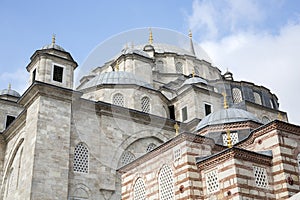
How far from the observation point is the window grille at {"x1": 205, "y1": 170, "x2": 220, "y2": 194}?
1169 cm

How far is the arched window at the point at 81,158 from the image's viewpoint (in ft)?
54.6

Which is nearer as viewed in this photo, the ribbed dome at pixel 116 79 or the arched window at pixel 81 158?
the arched window at pixel 81 158

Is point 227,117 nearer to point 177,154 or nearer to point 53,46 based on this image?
point 177,154

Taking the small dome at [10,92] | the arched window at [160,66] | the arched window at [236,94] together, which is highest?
the arched window at [160,66]

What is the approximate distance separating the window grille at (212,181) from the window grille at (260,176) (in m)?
1.10

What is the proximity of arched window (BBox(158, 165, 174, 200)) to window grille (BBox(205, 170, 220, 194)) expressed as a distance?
1195 millimetres

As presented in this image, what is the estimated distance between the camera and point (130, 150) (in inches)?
733

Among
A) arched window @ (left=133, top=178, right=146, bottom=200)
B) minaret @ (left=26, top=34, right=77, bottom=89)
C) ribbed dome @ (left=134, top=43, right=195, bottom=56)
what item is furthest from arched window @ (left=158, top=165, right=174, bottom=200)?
ribbed dome @ (left=134, top=43, right=195, bottom=56)

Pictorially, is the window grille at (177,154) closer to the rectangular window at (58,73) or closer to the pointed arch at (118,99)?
the rectangular window at (58,73)

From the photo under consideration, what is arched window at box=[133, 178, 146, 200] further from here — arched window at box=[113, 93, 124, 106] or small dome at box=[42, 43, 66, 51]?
small dome at box=[42, 43, 66, 51]

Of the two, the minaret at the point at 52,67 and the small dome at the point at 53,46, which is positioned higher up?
the small dome at the point at 53,46

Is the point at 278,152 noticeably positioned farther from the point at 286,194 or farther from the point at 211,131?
the point at 211,131

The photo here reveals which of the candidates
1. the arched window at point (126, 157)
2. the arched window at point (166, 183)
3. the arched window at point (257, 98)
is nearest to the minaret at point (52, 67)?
the arched window at point (126, 157)

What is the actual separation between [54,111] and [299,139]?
9.50 metres
